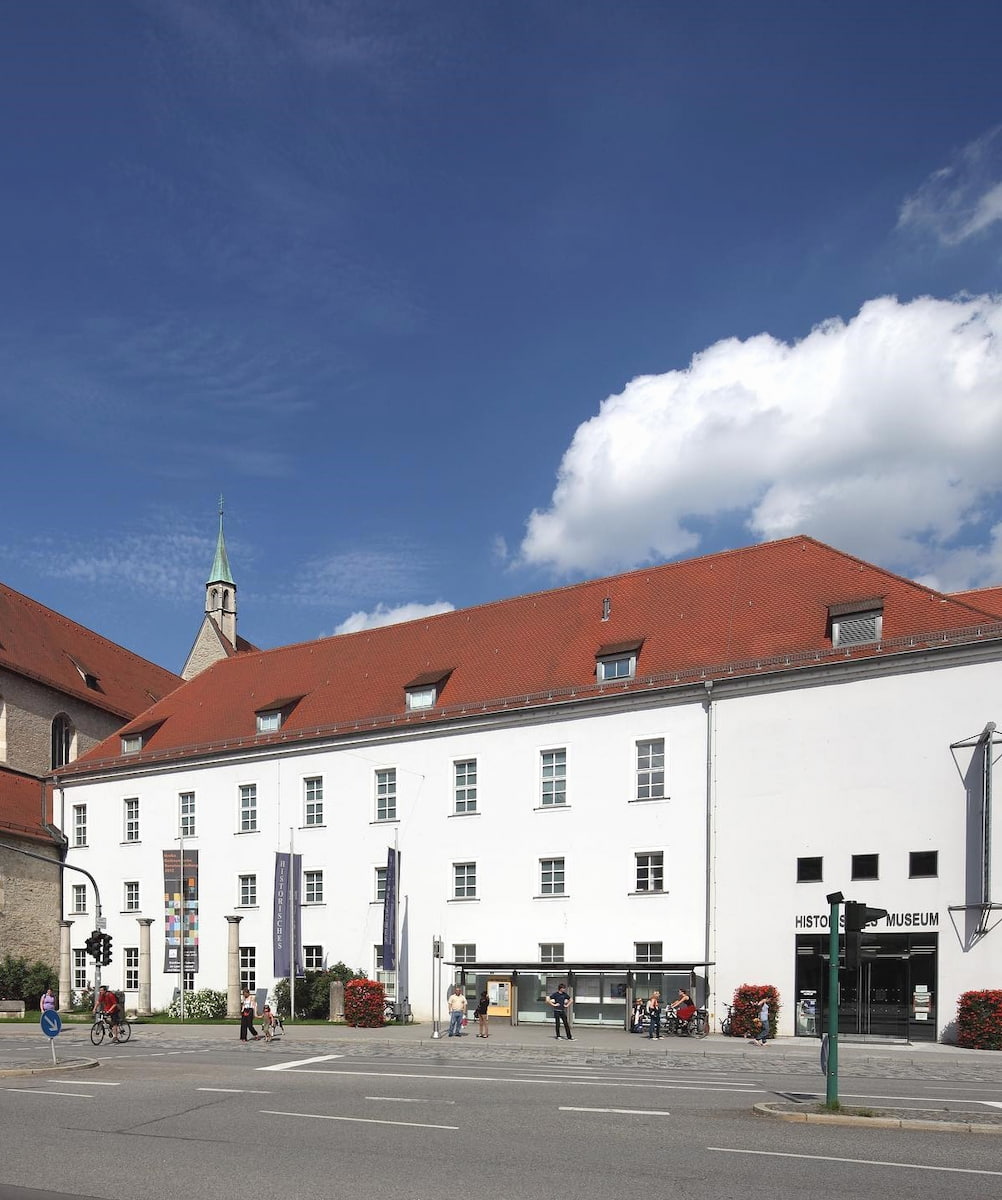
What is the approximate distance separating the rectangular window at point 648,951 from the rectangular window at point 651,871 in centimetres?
157

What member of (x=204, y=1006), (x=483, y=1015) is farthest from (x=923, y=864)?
(x=204, y=1006)

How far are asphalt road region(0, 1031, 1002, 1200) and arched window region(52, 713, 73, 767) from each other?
3570 centimetres

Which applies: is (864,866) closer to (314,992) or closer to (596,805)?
(596,805)

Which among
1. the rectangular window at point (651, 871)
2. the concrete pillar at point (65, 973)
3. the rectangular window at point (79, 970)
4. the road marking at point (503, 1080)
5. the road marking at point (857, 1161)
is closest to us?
the road marking at point (857, 1161)

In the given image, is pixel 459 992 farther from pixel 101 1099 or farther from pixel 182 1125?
pixel 182 1125

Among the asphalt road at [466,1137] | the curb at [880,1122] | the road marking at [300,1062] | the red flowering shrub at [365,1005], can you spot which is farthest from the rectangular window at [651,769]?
the curb at [880,1122]

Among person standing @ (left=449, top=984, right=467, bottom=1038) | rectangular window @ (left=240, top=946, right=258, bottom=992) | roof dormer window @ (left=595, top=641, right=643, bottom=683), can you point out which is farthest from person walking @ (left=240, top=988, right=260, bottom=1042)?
roof dormer window @ (left=595, top=641, right=643, bottom=683)

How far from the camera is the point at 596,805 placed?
1495 inches

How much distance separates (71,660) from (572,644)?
31386 millimetres

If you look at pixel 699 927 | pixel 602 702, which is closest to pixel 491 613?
pixel 602 702

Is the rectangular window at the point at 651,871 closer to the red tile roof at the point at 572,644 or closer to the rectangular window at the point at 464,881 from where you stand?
the red tile roof at the point at 572,644

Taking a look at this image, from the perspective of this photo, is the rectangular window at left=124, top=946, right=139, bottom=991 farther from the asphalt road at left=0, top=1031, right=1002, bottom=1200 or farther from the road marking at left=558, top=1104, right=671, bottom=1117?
the road marking at left=558, top=1104, right=671, bottom=1117

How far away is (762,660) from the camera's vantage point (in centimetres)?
3541

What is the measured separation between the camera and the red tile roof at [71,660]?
188ft
